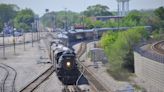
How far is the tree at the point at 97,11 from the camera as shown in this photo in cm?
14912

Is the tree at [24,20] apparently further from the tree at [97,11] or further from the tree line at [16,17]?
the tree at [97,11]

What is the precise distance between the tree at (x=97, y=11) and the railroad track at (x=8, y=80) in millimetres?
103847

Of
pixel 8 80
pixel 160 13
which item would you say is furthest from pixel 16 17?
pixel 8 80

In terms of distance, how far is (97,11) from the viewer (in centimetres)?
15050

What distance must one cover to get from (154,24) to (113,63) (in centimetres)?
4922

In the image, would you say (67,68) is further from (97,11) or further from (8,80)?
(97,11)

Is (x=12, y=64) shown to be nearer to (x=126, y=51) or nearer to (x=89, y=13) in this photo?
(x=126, y=51)

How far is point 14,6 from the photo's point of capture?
6383 inches

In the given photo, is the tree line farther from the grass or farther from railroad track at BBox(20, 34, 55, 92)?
railroad track at BBox(20, 34, 55, 92)

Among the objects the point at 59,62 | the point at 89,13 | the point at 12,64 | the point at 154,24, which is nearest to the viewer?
the point at 59,62

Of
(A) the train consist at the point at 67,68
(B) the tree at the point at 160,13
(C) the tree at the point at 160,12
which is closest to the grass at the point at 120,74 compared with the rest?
(A) the train consist at the point at 67,68

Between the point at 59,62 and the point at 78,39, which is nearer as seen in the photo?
the point at 59,62

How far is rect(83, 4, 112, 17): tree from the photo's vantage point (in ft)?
489

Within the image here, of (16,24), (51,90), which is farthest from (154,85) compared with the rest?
(16,24)
